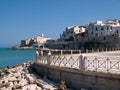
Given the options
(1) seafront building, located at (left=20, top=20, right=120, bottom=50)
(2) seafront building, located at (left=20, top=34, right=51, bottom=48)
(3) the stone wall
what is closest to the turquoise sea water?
(1) seafront building, located at (left=20, top=20, right=120, bottom=50)

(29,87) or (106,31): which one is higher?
(106,31)

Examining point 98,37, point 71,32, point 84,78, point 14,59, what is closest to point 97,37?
point 98,37

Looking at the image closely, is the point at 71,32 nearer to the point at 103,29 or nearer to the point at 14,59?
the point at 103,29

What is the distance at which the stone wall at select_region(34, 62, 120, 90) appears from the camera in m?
12.8

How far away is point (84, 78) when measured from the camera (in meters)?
14.3

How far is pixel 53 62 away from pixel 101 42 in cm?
5823

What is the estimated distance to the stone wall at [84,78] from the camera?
12.8 metres

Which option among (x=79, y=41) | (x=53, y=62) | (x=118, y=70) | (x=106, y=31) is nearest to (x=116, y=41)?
(x=106, y=31)

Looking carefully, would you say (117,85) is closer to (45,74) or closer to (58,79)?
(58,79)

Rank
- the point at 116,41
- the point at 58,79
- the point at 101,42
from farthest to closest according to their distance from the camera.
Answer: the point at 101,42, the point at 116,41, the point at 58,79

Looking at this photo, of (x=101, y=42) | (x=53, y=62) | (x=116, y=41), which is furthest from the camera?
(x=101, y=42)

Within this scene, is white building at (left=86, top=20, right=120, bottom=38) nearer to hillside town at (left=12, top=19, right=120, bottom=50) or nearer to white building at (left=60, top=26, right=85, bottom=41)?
hillside town at (left=12, top=19, right=120, bottom=50)

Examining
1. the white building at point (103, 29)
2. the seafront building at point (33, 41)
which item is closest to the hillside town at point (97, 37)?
the white building at point (103, 29)

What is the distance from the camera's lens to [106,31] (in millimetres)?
81562
